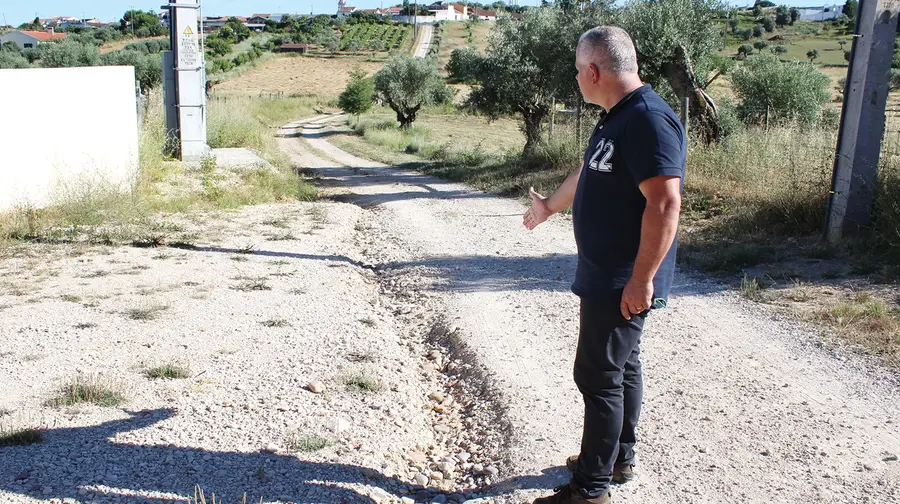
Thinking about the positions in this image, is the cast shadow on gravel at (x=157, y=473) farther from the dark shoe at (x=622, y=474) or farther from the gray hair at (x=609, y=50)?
the gray hair at (x=609, y=50)

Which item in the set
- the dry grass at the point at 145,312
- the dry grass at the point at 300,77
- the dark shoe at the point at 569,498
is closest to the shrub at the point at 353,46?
the dry grass at the point at 300,77

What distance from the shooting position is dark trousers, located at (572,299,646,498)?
3170mm

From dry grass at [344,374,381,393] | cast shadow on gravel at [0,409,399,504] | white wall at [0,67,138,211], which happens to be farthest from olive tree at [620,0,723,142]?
cast shadow on gravel at [0,409,399,504]

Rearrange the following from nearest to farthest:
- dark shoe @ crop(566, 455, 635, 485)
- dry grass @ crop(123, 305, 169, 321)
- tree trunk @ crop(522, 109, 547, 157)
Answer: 1. dark shoe @ crop(566, 455, 635, 485)
2. dry grass @ crop(123, 305, 169, 321)
3. tree trunk @ crop(522, 109, 547, 157)

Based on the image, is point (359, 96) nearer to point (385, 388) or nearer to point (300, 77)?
point (300, 77)

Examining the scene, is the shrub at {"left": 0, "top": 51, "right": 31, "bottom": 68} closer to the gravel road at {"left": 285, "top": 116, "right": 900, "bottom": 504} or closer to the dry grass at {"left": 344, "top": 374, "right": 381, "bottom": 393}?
the gravel road at {"left": 285, "top": 116, "right": 900, "bottom": 504}

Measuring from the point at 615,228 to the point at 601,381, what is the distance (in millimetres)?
637

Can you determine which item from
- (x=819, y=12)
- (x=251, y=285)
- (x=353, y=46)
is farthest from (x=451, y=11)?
(x=251, y=285)

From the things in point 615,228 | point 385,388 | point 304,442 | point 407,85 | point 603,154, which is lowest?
point 385,388

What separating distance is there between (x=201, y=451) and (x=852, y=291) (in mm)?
5483

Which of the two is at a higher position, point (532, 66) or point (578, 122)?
point (532, 66)

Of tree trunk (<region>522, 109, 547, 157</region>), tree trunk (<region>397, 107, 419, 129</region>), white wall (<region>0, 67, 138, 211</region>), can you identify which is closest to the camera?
white wall (<region>0, 67, 138, 211</region>)

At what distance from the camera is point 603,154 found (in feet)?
10.1

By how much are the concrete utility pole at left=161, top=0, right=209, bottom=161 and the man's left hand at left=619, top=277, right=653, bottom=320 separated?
1481cm
